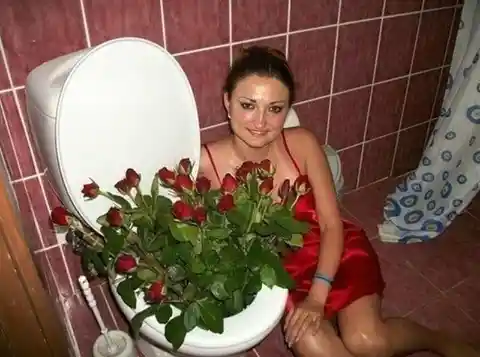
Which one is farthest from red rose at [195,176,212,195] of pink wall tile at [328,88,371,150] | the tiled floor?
pink wall tile at [328,88,371,150]

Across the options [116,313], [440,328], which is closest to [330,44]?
[440,328]

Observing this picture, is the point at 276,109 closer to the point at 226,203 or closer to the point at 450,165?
the point at 226,203

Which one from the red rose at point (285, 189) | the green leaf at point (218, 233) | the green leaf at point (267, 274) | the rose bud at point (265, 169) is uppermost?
the rose bud at point (265, 169)

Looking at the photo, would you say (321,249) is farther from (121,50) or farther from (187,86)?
(121,50)

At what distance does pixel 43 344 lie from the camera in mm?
719

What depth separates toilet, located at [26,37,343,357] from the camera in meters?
0.89

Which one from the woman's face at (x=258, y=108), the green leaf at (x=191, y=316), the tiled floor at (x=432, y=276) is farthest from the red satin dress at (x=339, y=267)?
the green leaf at (x=191, y=316)

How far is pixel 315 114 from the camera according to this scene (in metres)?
1.49

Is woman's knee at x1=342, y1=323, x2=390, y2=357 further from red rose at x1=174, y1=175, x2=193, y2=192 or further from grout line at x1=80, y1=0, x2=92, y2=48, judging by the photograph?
grout line at x1=80, y1=0, x2=92, y2=48

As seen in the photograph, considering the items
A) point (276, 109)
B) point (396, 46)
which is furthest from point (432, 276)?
point (276, 109)

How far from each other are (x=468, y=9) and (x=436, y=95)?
13.4 inches

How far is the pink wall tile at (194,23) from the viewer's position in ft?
3.62

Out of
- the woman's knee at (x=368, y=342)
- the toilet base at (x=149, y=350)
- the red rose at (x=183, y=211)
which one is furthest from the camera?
the toilet base at (x=149, y=350)

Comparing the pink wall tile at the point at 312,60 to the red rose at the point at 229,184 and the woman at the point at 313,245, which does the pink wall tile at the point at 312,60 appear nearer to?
the woman at the point at 313,245
